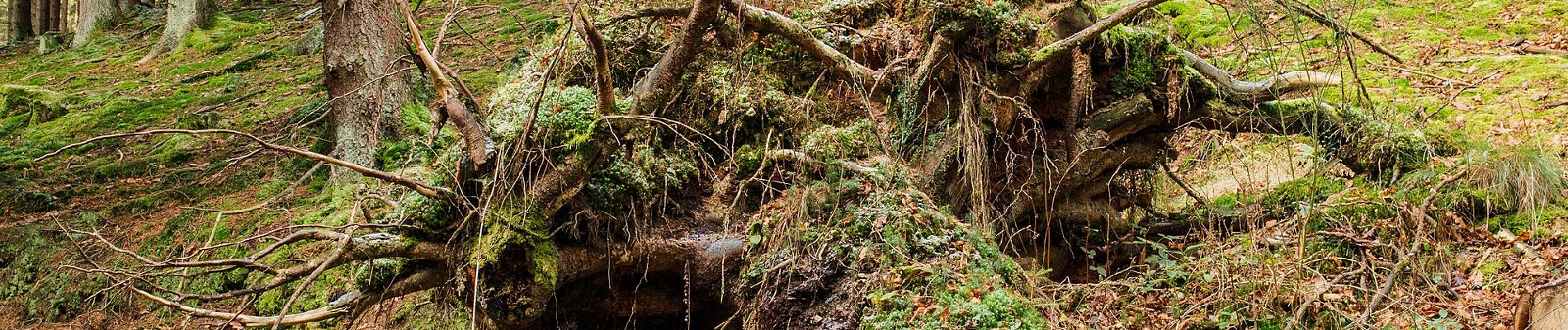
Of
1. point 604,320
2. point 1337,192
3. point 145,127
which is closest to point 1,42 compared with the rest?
point 145,127

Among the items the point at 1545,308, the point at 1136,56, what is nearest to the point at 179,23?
the point at 1136,56

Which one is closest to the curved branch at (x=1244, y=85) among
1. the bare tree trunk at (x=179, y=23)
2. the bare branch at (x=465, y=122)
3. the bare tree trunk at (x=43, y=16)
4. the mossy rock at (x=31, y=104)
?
the bare branch at (x=465, y=122)

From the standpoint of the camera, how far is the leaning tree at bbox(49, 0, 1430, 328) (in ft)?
15.0

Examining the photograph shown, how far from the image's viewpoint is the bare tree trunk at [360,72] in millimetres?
7391

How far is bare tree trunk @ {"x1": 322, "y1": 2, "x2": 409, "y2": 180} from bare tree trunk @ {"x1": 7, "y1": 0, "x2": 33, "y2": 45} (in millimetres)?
13312

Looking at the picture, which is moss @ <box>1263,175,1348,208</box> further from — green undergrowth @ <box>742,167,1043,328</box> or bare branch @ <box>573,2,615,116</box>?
bare branch @ <box>573,2,615,116</box>

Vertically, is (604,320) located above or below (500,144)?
below

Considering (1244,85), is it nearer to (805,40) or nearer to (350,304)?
(805,40)

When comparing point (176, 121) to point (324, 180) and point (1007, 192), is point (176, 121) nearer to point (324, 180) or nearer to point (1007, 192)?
point (324, 180)

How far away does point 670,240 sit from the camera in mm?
5070

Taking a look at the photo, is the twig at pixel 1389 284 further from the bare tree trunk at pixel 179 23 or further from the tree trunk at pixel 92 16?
the tree trunk at pixel 92 16

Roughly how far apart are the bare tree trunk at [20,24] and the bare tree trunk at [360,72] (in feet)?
43.7

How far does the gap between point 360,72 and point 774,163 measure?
419cm

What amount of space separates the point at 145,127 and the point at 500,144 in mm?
7666
